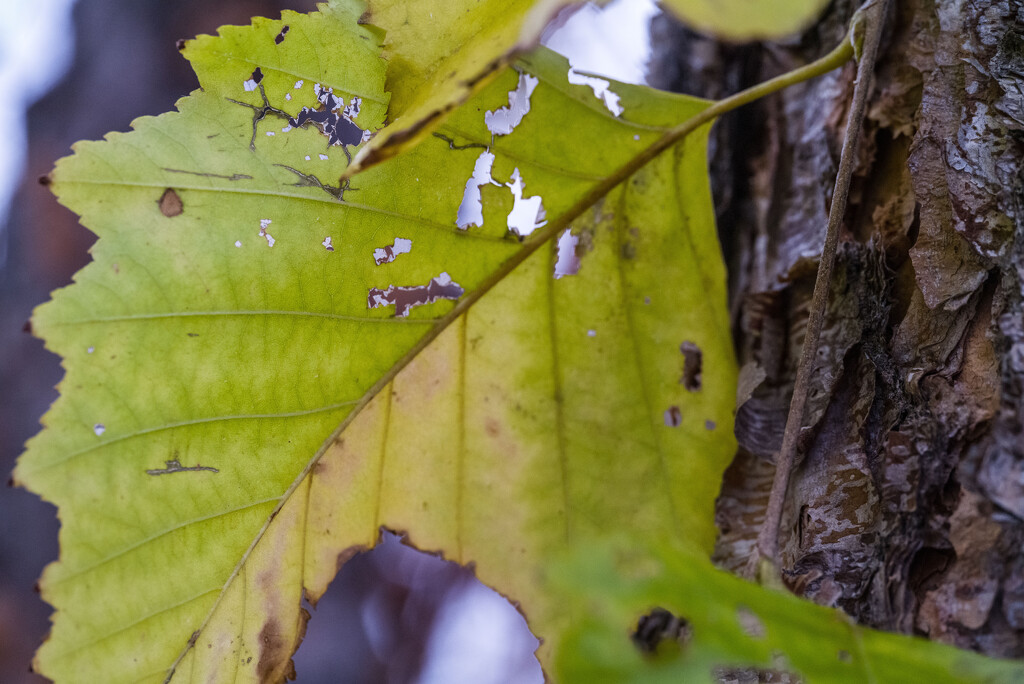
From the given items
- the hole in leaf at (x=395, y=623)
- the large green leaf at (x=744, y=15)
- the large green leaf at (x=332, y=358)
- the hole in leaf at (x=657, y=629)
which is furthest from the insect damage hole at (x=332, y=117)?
the hole in leaf at (x=395, y=623)

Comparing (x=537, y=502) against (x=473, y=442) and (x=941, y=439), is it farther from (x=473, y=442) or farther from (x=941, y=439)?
(x=941, y=439)

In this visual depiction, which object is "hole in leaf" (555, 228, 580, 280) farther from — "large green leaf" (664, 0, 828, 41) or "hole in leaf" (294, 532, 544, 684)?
"hole in leaf" (294, 532, 544, 684)

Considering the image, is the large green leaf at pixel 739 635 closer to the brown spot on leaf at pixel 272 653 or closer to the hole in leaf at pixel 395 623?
the brown spot on leaf at pixel 272 653

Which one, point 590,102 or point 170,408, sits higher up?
point 590,102

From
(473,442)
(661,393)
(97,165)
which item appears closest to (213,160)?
(97,165)

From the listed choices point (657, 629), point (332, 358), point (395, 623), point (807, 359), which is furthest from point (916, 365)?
point (395, 623)

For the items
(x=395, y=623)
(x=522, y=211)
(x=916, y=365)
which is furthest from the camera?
(x=395, y=623)

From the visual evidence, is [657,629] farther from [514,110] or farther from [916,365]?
[514,110]

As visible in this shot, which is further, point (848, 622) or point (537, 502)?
point (537, 502)
